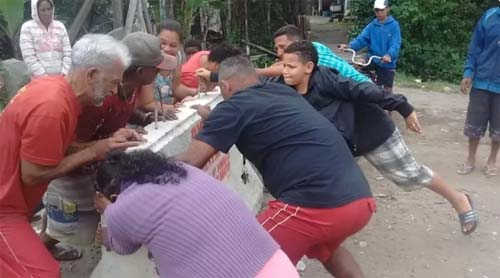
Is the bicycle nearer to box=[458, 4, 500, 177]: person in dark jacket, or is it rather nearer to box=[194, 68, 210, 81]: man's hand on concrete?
box=[458, 4, 500, 177]: person in dark jacket

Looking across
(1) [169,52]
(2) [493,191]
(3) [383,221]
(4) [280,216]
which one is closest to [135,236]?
(4) [280,216]

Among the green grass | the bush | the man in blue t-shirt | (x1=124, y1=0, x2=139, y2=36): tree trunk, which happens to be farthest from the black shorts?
the man in blue t-shirt

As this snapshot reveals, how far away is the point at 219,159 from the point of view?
16.5 feet

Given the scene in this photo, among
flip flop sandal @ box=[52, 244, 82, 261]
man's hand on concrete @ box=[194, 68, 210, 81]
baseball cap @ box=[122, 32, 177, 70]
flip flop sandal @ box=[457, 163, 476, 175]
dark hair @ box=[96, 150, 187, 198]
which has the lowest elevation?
flip flop sandal @ box=[457, 163, 476, 175]

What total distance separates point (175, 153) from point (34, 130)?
1.31 m

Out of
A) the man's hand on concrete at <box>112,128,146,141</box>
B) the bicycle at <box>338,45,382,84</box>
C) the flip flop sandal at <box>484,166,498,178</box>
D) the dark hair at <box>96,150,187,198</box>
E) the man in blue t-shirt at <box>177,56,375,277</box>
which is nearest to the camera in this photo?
the dark hair at <box>96,150,187,198</box>

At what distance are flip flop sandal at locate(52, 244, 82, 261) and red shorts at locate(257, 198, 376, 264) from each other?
1.79 metres

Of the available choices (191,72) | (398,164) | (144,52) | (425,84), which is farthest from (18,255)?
(425,84)

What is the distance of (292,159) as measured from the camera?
3.48m

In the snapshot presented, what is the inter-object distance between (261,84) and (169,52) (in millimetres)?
2089

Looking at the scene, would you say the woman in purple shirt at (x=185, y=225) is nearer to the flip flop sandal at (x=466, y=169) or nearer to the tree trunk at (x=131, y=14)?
the flip flop sandal at (x=466, y=169)

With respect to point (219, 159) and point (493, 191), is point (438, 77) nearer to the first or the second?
point (493, 191)

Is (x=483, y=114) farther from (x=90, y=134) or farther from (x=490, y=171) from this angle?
(x=90, y=134)

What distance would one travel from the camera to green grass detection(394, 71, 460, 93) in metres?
13.3
